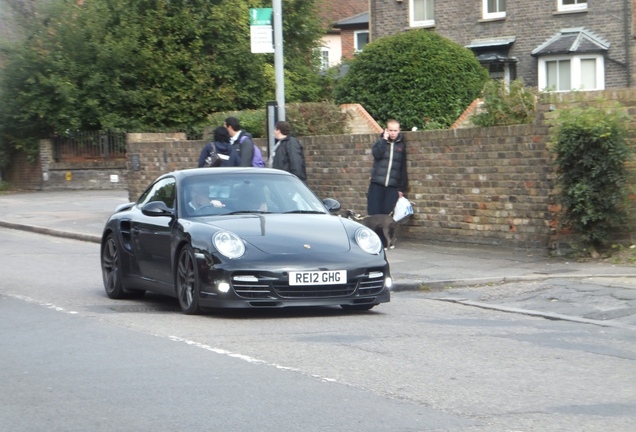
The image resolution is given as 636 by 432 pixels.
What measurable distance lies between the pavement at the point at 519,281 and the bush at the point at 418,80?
34.6ft

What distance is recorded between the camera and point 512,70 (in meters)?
35.6

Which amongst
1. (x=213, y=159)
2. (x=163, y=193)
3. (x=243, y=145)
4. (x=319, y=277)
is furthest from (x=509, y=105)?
(x=319, y=277)

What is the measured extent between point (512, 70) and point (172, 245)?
87.1 feet

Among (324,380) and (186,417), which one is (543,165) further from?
(186,417)

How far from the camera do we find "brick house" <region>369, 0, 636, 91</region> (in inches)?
1297

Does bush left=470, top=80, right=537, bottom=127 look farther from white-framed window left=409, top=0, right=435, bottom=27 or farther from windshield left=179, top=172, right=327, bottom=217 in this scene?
white-framed window left=409, top=0, right=435, bottom=27

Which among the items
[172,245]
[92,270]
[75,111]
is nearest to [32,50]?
[75,111]

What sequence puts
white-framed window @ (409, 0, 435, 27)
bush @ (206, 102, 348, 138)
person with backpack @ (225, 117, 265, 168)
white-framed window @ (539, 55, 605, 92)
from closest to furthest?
person with backpack @ (225, 117, 265, 168)
bush @ (206, 102, 348, 138)
white-framed window @ (539, 55, 605, 92)
white-framed window @ (409, 0, 435, 27)

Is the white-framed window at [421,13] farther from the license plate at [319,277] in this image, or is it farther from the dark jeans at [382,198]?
the license plate at [319,277]

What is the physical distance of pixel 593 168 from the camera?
44.7ft

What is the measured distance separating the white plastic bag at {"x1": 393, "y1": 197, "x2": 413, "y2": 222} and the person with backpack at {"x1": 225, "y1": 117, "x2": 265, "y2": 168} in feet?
6.99

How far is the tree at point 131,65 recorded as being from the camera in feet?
119

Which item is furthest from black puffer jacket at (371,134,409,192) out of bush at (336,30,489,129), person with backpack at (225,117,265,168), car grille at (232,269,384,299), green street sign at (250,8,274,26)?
bush at (336,30,489,129)

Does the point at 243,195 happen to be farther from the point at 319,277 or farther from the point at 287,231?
the point at 319,277
